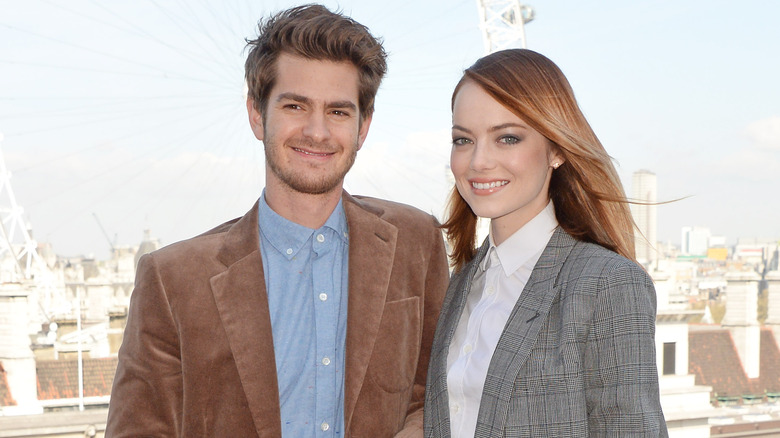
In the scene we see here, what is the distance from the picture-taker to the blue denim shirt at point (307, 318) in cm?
274

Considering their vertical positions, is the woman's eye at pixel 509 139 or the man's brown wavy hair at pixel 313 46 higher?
the man's brown wavy hair at pixel 313 46

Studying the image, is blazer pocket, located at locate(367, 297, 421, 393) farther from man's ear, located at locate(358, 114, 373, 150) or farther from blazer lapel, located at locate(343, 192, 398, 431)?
man's ear, located at locate(358, 114, 373, 150)

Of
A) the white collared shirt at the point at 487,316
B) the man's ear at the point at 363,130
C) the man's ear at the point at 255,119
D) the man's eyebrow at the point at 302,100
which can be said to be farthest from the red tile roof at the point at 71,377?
the white collared shirt at the point at 487,316

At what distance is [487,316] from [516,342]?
0.23 m

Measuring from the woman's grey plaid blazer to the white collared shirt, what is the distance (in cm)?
9

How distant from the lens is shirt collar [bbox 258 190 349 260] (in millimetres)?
2838

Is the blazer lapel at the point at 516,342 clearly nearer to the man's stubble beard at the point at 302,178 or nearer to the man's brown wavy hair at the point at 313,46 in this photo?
the man's stubble beard at the point at 302,178

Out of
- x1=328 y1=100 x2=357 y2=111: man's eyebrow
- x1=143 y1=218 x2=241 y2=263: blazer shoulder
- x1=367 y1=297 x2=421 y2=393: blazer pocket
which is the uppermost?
x1=328 y1=100 x2=357 y2=111: man's eyebrow

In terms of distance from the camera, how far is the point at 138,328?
2715 millimetres

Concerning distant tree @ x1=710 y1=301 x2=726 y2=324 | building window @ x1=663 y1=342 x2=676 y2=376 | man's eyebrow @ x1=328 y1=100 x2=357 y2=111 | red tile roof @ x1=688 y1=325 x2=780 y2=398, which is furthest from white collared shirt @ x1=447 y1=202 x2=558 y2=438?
distant tree @ x1=710 y1=301 x2=726 y2=324

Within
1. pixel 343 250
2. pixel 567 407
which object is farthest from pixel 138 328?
pixel 567 407

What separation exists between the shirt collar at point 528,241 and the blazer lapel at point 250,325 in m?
0.87

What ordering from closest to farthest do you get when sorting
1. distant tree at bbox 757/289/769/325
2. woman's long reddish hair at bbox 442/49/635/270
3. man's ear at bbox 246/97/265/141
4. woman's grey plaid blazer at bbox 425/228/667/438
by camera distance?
woman's grey plaid blazer at bbox 425/228/667/438 < woman's long reddish hair at bbox 442/49/635/270 < man's ear at bbox 246/97/265/141 < distant tree at bbox 757/289/769/325

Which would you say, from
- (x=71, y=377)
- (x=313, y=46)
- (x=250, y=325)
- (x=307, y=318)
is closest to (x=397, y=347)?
(x=307, y=318)
